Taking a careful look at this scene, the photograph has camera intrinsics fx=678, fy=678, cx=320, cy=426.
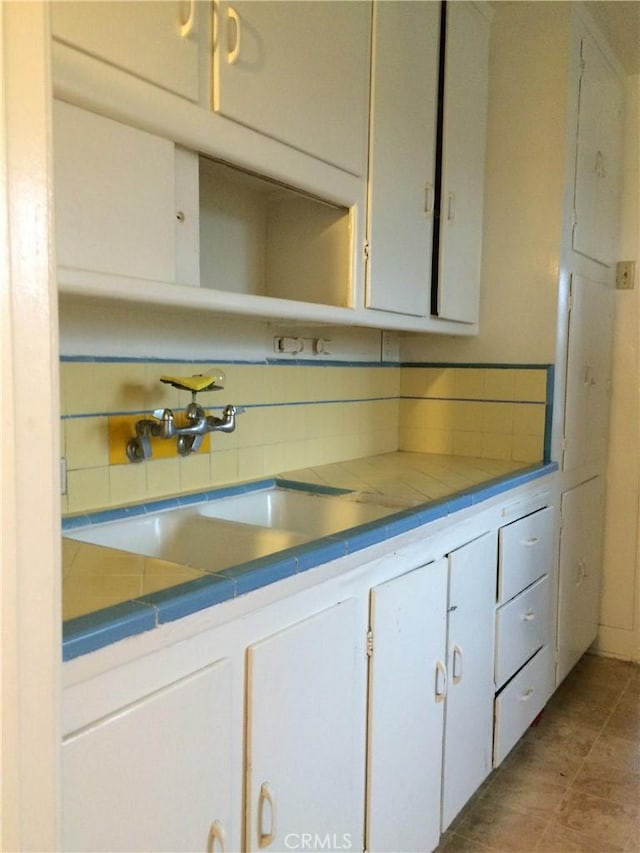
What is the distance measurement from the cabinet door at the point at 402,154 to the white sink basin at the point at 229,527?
0.56 metres

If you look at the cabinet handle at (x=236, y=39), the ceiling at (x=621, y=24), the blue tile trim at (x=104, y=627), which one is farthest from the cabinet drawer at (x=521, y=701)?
the ceiling at (x=621, y=24)

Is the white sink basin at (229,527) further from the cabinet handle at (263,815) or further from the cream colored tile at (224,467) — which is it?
the cabinet handle at (263,815)

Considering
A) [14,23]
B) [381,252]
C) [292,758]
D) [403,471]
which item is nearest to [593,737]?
[403,471]

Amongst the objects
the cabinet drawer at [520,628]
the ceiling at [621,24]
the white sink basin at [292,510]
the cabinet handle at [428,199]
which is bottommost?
the cabinet drawer at [520,628]

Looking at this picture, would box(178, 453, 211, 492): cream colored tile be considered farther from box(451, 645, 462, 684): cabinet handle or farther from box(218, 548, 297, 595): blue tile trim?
box(451, 645, 462, 684): cabinet handle

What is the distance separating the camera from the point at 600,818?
1.88 metres

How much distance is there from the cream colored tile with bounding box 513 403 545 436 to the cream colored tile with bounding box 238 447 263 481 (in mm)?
999

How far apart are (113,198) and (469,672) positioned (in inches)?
56.0

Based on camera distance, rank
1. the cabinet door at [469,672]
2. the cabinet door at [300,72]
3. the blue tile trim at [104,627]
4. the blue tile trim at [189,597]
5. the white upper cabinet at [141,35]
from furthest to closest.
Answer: the cabinet door at [469,672] < the cabinet door at [300,72] < the white upper cabinet at [141,35] < the blue tile trim at [189,597] < the blue tile trim at [104,627]

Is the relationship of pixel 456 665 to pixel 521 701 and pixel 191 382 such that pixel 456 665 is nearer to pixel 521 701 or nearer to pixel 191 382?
pixel 521 701

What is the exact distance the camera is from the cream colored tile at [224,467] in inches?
69.8

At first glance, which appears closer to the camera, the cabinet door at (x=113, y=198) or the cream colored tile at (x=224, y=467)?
the cabinet door at (x=113, y=198)

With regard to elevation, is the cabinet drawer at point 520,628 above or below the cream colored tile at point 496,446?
below

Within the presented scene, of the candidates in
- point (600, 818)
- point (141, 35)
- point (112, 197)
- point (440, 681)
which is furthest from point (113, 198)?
point (600, 818)
